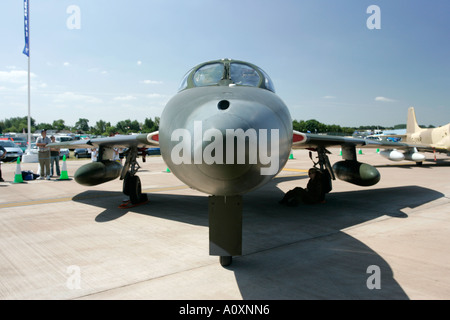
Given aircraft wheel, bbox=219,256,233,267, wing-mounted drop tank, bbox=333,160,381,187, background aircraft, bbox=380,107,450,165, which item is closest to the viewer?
aircraft wheel, bbox=219,256,233,267

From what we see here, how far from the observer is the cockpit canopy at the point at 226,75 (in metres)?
4.61

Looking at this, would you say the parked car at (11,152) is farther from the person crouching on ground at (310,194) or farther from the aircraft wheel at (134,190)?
the person crouching on ground at (310,194)

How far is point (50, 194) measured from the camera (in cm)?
1040

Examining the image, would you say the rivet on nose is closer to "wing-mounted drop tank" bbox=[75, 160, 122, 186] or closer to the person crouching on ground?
the person crouching on ground

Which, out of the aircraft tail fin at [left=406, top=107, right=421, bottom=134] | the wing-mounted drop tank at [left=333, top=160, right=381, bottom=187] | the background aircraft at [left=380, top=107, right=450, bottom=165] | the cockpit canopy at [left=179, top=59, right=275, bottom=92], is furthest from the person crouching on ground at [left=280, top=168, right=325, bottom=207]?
the aircraft tail fin at [left=406, top=107, right=421, bottom=134]

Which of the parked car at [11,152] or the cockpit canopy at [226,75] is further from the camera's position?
the parked car at [11,152]

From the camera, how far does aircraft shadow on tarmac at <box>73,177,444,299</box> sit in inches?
143
